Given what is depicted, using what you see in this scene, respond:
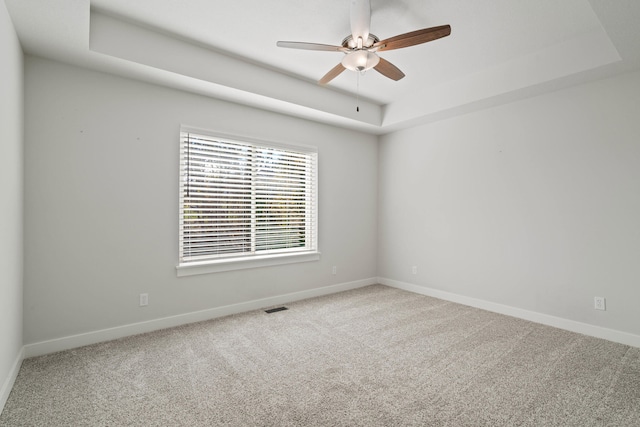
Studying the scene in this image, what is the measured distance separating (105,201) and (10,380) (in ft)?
4.83

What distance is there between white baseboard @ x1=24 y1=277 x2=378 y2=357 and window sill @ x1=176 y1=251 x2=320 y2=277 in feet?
1.42

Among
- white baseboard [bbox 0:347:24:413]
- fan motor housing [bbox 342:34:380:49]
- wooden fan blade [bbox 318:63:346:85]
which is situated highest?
fan motor housing [bbox 342:34:380:49]

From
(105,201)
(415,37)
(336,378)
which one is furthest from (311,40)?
(336,378)

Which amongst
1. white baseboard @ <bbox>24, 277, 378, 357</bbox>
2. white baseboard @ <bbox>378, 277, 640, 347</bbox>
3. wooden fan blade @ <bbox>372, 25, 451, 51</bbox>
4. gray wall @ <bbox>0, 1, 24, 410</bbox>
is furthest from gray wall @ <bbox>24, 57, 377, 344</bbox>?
white baseboard @ <bbox>378, 277, 640, 347</bbox>

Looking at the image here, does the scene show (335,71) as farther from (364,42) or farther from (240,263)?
(240,263)

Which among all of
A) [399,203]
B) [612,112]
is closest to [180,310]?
[399,203]

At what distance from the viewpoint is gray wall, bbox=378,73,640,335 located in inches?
118

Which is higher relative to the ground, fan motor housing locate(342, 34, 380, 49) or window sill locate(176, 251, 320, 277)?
→ fan motor housing locate(342, 34, 380, 49)

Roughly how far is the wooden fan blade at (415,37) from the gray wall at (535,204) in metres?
2.13

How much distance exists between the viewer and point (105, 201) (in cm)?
294

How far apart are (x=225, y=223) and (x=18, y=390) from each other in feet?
7.02

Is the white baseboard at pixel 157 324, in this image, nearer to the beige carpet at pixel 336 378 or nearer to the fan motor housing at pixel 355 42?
the beige carpet at pixel 336 378

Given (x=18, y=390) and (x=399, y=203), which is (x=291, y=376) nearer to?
(x=18, y=390)

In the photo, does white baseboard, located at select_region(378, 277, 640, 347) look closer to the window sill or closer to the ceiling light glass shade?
the window sill
